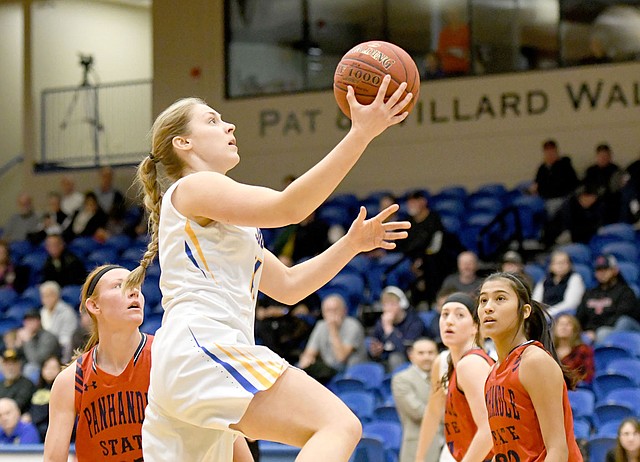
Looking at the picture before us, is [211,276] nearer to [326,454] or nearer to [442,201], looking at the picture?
[326,454]

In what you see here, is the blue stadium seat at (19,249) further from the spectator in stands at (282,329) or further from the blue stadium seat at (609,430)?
the blue stadium seat at (609,430)

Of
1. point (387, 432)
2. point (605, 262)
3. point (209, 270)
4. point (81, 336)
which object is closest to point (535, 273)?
point (605, 262)

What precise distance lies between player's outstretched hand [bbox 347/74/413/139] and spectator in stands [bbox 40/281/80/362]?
8217 millimetres

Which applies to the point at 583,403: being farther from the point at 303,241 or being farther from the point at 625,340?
the point at 303,241

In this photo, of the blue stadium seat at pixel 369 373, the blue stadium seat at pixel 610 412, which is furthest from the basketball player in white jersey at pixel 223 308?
the blue stadium seat at pixel 369 373

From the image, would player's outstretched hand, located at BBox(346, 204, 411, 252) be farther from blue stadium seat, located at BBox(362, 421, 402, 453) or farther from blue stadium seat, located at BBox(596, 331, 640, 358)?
blue stadium seat, located at BBox(596, 331, 640, 358)

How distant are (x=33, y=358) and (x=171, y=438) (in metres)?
7.62

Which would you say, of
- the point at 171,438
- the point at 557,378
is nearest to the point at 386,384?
the point at 557,378

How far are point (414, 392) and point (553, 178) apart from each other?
5.04 meters

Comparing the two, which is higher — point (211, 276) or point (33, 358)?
point (211, 276)

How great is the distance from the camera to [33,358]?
10.3m

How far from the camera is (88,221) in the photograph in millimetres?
13836

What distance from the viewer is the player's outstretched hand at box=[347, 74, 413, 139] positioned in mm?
2908

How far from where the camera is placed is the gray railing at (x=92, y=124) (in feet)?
52.9
